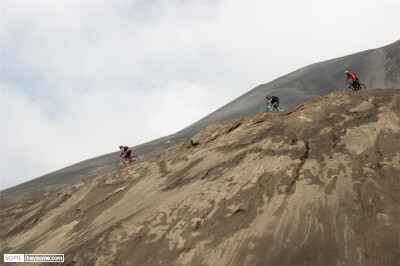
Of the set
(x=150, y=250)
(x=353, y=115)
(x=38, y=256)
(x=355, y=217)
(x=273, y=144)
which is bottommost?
(x=38, y=256)

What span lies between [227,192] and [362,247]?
3.39m

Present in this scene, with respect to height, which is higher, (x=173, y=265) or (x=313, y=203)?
(x=313, y=203)

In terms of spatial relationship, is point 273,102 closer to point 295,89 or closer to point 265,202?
point 265,202

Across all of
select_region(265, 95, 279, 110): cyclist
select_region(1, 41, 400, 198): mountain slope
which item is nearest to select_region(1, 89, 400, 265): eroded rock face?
select_region(265, 95, 279, 110): cyclist

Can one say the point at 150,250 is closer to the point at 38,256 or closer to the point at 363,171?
the point at 38,256

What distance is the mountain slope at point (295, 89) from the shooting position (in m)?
32.1

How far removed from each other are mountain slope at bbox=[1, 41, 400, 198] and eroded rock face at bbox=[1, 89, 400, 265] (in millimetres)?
19880

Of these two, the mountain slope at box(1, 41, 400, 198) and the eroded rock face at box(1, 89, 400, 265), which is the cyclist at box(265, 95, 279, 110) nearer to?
the eroded rock face at box(1, 89, 400, 265)

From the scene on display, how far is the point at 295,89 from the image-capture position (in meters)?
42.6

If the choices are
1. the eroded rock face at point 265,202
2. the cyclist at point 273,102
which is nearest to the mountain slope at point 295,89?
the cyclist at point 273,102

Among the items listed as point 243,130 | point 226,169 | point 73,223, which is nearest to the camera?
point 226,169

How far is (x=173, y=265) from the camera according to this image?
6.90m

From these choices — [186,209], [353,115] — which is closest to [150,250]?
[186,209]

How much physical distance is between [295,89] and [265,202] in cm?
3735
